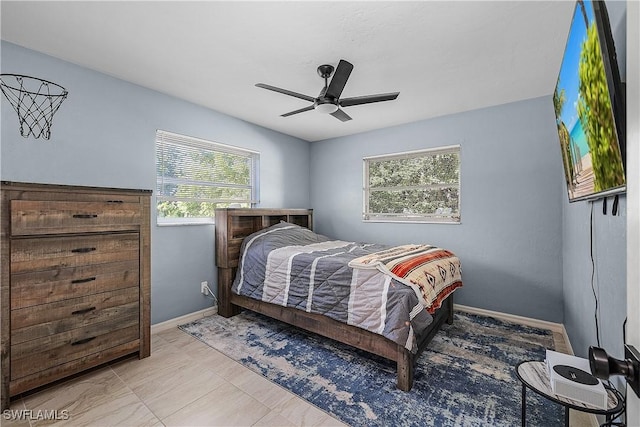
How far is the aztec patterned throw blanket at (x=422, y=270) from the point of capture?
2.02 metres

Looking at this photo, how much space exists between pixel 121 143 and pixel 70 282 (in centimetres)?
134

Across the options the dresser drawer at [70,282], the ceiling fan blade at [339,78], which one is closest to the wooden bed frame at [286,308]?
the dresser drawer at [70,282]

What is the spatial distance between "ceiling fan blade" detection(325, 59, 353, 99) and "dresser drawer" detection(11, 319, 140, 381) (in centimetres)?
235

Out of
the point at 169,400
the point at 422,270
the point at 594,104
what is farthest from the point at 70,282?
the point at 594,104

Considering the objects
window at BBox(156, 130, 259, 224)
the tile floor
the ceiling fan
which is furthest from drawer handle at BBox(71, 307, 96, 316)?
the ceiling fan

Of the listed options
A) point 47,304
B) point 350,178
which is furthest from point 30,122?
point 350,178

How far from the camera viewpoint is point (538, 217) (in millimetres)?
3006

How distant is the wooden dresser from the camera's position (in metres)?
1.68

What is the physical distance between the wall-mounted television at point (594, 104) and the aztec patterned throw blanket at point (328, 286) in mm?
1149

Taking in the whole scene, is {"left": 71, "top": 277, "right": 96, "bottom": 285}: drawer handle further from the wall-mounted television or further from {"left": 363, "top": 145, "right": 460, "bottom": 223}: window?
{"left": 363, "top": 145, "right": 460, "bottom": 223}: window

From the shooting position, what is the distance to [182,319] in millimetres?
3033

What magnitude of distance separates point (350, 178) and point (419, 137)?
1.15 metres

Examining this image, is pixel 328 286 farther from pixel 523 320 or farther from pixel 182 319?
pixel 523 320

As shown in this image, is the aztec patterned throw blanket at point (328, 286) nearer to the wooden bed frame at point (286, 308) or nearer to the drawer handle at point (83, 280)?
the wooden bed frame at point (286, 308)
